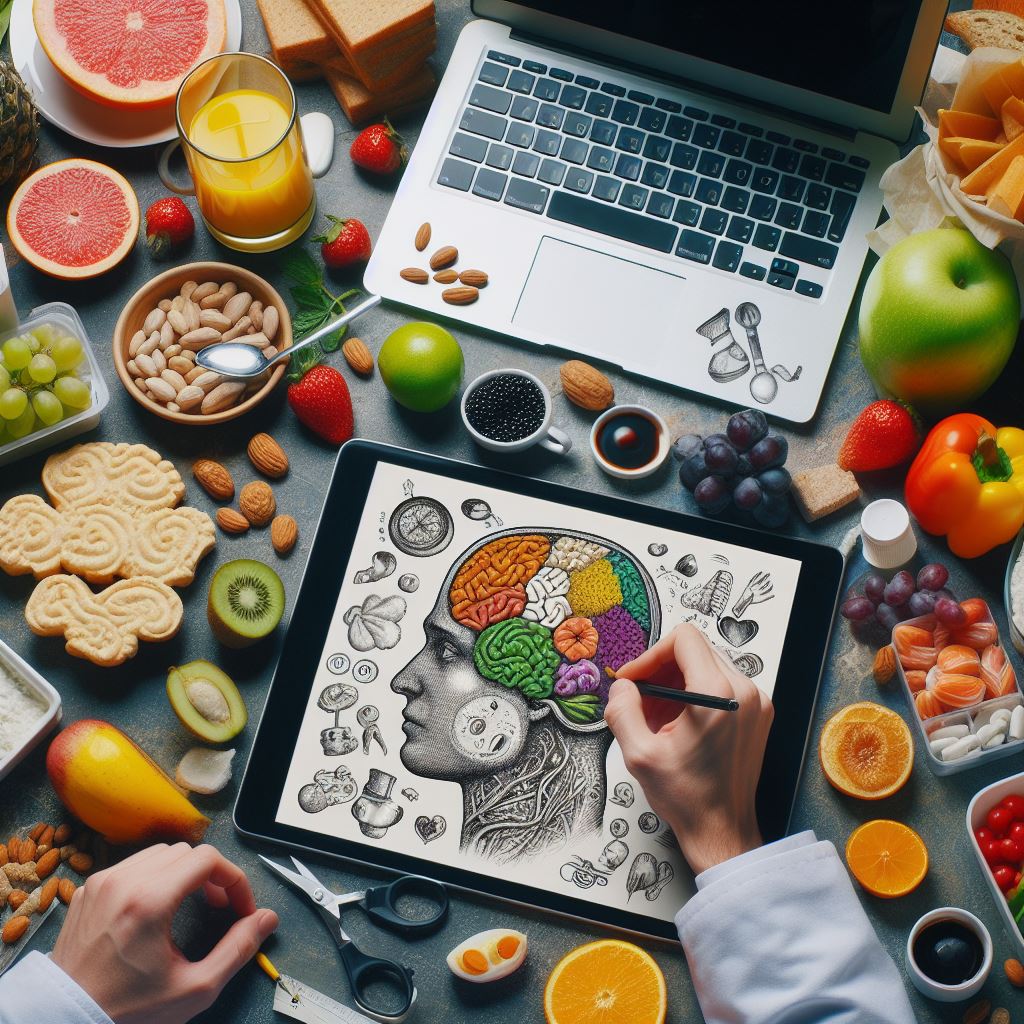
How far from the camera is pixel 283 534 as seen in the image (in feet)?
4.78

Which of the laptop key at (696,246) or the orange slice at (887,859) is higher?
the laptop key at (696,246)

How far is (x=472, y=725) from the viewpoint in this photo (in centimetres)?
140

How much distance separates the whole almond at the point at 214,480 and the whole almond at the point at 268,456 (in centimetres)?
4

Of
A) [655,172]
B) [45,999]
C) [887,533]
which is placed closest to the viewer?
[45,999]

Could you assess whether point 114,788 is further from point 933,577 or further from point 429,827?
point 933,577

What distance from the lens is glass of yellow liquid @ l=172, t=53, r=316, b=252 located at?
4.73 ft

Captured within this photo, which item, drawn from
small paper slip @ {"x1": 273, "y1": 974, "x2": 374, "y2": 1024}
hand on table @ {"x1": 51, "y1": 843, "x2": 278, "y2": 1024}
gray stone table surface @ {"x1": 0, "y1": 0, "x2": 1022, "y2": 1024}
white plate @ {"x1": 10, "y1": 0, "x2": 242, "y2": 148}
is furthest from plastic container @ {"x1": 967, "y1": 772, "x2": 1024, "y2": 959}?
white plate @ {"x1": 10, "y1": 0, "x2": 242, "y2": 148}

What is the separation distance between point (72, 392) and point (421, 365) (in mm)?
441

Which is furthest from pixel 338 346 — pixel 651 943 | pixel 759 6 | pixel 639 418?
pixel 651 943

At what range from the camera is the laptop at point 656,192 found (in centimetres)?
147

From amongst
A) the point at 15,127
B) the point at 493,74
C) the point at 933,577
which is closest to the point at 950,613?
the point at 933,577

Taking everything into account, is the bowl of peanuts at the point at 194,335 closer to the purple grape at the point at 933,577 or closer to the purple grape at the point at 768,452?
the purple grape at the point at 768,452

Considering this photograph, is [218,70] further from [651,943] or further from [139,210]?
[651,943]

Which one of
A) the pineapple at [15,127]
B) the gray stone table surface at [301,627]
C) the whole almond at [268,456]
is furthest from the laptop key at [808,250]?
the pineapple at [15,127]
